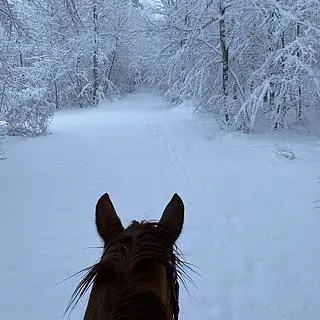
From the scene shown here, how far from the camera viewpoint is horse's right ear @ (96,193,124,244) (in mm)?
1345

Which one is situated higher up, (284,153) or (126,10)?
(126,10)

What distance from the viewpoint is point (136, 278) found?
1000mm

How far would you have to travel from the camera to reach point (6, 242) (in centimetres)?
450

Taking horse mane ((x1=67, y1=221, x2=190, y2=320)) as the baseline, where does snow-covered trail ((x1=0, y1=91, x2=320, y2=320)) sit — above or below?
below

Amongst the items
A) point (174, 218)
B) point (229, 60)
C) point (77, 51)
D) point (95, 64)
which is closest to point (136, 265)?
point (174, 218)

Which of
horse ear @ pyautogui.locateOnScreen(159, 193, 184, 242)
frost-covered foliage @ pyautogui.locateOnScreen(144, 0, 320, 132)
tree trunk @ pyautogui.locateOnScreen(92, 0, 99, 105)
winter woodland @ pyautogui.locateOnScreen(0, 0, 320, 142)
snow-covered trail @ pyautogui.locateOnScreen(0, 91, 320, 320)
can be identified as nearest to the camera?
horse ear @ pyautogui.locateOnScreen(159, 193, 184, 242)

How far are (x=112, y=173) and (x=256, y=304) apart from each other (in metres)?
4.65

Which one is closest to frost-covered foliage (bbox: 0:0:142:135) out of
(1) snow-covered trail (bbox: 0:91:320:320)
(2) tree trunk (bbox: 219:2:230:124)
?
(2) tree trunk (bbox: 219:2:230:124)

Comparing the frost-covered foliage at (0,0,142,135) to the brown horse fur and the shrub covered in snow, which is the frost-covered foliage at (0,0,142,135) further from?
the brown horse fur

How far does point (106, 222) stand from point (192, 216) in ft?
13.2

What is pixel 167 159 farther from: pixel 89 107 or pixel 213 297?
pixel 89 107

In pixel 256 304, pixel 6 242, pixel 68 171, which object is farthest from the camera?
pixel 68 171

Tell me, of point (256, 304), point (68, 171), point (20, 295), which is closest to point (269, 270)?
point (256, 304)

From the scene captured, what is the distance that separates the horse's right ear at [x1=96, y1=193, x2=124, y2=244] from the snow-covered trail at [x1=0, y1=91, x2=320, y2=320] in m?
2.07
